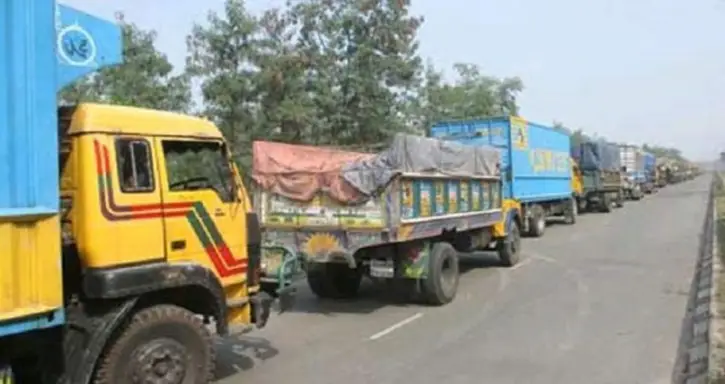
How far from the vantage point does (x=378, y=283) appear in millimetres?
12672

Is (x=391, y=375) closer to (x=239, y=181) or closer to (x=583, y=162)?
(x=239, y=181)

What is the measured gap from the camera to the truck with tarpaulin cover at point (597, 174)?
3170 cm

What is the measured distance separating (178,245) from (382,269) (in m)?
4.52

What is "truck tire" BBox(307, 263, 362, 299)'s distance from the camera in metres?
11.2

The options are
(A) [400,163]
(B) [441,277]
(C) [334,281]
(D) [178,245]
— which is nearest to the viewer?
(D) [178,245]

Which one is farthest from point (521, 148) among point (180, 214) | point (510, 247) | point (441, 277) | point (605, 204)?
point (605, 204)

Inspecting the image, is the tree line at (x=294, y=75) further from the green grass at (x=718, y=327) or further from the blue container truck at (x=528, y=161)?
the green grass at (x=718, y=327)

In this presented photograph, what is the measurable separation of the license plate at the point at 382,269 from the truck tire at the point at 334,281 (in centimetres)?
99

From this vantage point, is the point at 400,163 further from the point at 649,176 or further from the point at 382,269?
the point at 649,176

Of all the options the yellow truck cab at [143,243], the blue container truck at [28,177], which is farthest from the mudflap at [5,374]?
the yellow truck cab at [143,243]

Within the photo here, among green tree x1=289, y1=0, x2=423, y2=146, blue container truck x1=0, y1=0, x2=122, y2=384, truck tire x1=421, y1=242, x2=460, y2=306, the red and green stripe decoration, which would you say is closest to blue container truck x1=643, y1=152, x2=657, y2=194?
green tree x1=289, y1=0, x2=423, y2=146

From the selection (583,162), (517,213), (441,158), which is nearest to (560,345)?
(441,158)

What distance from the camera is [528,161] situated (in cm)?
1925

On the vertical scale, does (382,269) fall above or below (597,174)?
below
